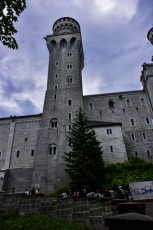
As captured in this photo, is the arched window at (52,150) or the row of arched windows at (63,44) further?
the row of arched windows at (63,44)

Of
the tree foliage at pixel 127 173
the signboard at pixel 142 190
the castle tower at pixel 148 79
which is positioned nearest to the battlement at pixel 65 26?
the castle tower at pixel 148 79

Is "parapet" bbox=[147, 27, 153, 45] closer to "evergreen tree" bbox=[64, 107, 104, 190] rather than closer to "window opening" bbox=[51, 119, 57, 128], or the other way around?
"window opening" bbox=[51, 119, 57, 128]

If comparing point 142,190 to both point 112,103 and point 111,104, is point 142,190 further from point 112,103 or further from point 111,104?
point 112,103

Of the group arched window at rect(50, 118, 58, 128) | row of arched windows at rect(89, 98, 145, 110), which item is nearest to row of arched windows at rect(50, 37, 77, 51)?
row of arched windows at rect(89, 98, 145, 110)

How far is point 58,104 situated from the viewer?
35719 millimetres

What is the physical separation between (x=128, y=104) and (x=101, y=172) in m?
20.5

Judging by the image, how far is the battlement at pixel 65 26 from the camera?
49.6 m

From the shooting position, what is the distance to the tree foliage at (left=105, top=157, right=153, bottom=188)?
23.6 meters

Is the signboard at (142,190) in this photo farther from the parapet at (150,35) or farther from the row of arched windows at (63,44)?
the parapet at (150,35)

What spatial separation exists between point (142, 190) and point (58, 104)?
71.5ft

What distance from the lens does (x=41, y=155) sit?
30.3 m

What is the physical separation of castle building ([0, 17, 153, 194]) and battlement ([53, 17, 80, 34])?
4.33 m

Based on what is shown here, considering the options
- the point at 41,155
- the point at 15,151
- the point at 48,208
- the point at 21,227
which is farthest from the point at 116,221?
the point at 15,151

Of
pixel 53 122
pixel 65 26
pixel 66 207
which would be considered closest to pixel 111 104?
pixel 53 122
